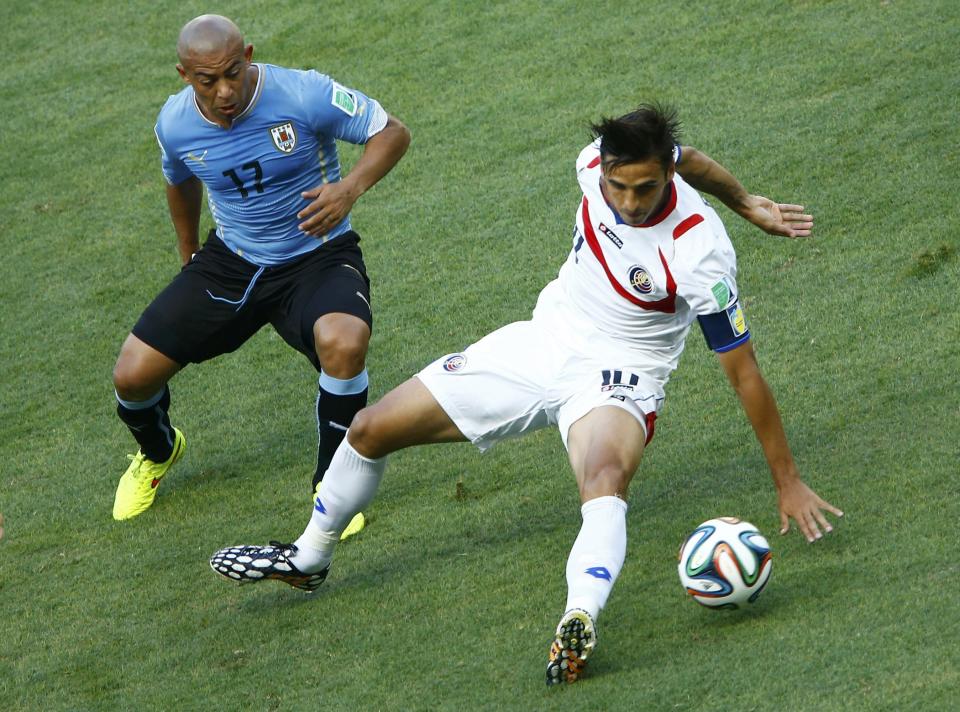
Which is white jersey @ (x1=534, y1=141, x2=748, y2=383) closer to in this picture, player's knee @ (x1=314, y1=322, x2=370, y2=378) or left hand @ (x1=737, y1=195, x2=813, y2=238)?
left hand @ (x1=737, y1=195, x2=813, y2=238)

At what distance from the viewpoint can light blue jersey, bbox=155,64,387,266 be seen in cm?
527

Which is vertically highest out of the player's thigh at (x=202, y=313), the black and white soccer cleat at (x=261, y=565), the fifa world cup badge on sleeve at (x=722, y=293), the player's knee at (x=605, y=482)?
the fifa world cup badge on sleeve at (x=722, y=293)

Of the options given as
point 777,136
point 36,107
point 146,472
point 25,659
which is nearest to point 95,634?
point 25,659

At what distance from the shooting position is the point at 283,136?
527 cm

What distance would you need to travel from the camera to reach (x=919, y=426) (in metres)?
5.01

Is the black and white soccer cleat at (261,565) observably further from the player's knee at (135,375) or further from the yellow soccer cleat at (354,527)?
the player's knee at (135,375)

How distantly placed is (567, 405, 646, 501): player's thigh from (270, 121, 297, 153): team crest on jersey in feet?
6.03

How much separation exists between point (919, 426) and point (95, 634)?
10.4ft

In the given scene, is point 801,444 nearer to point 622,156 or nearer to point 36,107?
point 622,156

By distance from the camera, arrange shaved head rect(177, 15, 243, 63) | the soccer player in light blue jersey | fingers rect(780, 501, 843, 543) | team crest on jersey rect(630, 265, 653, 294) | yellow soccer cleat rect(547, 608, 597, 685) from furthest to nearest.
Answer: the soccer player in light blue jersey
shaved head rect(177, 15, 243, 63)
team crest on jersey rect(630, 265, 653, 294)
fingers rect(780, 501, 843, 543)
yellow soccer cleat rect(547, 608, 597, 685)

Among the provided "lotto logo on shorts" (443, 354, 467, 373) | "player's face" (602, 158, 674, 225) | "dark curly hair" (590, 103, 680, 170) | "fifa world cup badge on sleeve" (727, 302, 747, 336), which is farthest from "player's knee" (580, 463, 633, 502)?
"dark curly hair" (590, 103, 680, 170)

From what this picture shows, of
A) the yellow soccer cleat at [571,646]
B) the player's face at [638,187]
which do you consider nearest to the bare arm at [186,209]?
the player's face at [638,187]

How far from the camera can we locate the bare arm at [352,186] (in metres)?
5.06

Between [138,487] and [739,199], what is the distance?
285 centimetres
